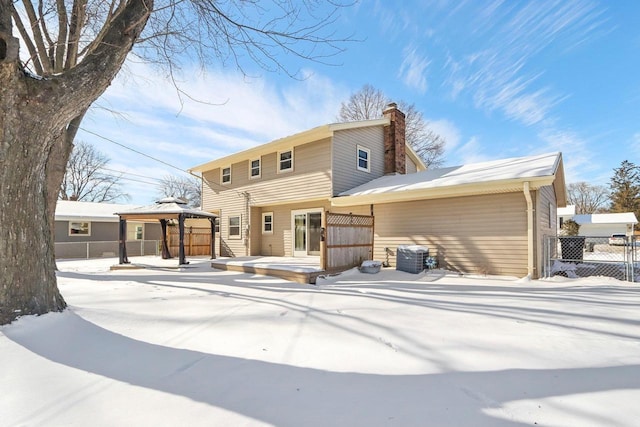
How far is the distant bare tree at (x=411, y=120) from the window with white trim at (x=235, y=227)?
1376 cm

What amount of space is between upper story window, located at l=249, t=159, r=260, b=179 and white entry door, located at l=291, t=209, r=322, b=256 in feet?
9.23

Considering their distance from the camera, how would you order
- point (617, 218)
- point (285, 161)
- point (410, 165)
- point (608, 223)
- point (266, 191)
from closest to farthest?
1. point (285, 161)
2. point (266, 191)
3. point (410, 165)
4. point (617, 218)
5. point (608, 223)

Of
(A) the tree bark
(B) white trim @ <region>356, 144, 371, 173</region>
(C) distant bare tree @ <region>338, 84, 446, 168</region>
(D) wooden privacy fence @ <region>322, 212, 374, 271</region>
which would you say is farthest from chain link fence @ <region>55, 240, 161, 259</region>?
(C) distant bare tree @ <region>338, 84, 446, 168</region>

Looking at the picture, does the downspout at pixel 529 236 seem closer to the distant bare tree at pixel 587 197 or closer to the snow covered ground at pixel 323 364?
the snow covered ground at pixel 323 364

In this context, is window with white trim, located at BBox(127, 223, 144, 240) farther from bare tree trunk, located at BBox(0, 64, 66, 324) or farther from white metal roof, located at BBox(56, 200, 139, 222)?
bare tree trunk, located at BBox(0, 64, 66, 324)

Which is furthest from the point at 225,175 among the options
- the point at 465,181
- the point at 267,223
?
the point at 465,181

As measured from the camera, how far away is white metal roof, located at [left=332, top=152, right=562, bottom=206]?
8305mm

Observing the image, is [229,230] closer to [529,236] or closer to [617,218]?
[529,236]

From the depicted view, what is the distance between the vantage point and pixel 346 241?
9.44 m

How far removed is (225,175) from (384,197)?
9460 mm

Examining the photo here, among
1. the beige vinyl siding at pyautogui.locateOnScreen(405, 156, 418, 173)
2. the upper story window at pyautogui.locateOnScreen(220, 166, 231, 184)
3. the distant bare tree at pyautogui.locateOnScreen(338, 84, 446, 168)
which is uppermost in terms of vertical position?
the distant bare tree at pyautogui.locateOnScreen(338, 84, 446, 168)

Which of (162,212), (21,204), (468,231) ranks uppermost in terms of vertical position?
(162,212)

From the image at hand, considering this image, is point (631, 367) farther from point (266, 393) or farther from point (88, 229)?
point (88, 229)

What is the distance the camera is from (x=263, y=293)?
6176mm
